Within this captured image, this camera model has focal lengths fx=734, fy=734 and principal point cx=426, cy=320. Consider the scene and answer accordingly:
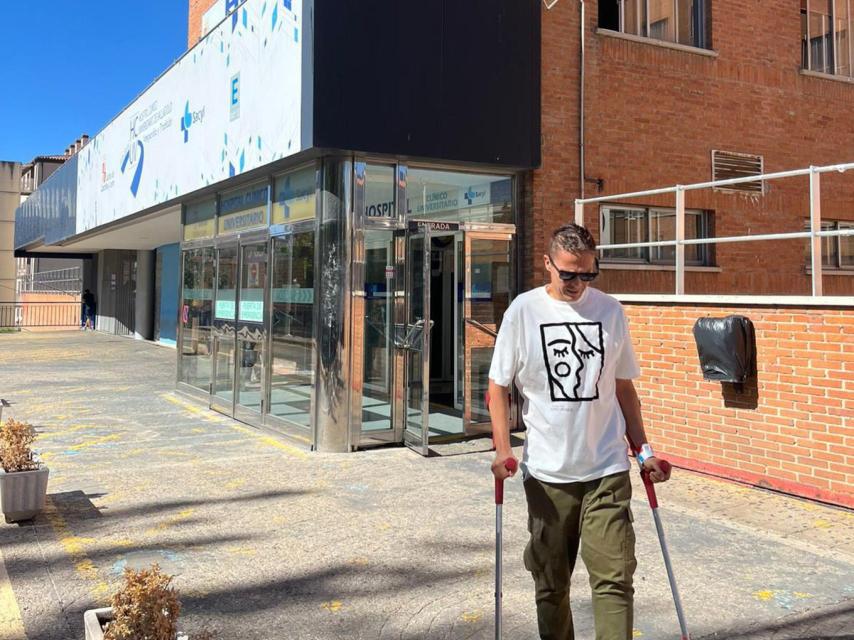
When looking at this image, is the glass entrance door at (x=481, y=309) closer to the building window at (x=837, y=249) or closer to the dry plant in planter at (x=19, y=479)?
the dry plant in planter at (x=19, y=479)

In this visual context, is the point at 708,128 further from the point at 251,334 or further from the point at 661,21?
the point at 251,334

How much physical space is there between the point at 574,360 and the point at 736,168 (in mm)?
8815

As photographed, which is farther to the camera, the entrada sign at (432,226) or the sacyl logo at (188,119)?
the sacyl logo at (188,119)

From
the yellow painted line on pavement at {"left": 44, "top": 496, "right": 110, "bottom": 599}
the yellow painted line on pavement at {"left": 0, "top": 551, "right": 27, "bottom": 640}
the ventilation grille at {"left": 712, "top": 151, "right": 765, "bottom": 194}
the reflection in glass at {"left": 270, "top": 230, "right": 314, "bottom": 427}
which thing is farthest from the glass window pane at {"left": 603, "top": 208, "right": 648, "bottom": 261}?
the yellow painted line on pavement at {"left": 0, "top": 551, "right": 27, "bottom": 640}

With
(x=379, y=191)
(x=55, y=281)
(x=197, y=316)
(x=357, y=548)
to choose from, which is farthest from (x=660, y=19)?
(x=55, y=281)

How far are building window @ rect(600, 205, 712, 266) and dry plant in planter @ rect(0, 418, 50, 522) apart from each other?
692cm

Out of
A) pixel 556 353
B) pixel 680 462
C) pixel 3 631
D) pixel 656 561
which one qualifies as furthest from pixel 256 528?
pixel 680 462

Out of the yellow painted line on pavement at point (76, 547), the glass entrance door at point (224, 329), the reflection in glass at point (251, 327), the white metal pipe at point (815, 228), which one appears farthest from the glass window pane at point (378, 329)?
the white metal pipe at point (815, 228)

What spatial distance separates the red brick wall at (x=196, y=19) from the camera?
16.2 metres

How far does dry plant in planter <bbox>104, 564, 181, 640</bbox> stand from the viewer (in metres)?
2.59

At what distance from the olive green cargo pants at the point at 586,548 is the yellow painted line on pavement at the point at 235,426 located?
16.3 feet

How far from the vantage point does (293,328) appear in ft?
28.7

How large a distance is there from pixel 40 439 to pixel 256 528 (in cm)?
460

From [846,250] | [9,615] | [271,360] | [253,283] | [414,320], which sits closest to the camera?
[9,615]
